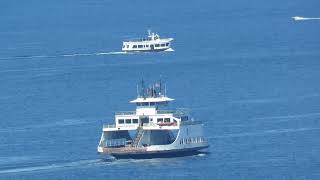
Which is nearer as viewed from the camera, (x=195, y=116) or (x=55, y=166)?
(x=55, y=166)

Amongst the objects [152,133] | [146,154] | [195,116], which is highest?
[195,116]

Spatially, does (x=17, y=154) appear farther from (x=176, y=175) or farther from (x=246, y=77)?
(x=246, y=77)

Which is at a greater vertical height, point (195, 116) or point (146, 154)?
point (195, 116)

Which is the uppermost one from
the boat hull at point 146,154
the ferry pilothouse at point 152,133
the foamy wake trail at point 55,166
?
the ferry pilothouse at point 152,133

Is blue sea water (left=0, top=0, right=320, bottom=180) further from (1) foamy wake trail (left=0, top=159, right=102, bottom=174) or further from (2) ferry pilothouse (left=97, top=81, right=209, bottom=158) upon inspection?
(2) ferry pilothouse (left=97, top=81, right=209, bottom=158)

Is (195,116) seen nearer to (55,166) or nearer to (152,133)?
(152,133)

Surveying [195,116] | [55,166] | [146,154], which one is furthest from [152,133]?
[195,116]

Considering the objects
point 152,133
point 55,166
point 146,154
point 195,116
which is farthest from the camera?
point 195,116

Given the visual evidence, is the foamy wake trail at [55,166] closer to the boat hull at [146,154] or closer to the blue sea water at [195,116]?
the blue sea water at [195,116]

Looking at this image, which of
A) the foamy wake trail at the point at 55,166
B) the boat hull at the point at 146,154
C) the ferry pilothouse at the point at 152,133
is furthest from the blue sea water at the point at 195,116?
the ferry pilothouse at the point at 152,133

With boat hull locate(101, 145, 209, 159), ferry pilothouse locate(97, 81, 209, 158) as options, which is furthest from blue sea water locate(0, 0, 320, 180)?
Answer: ferry pilothouse locate(97, 81, 209, 158)
